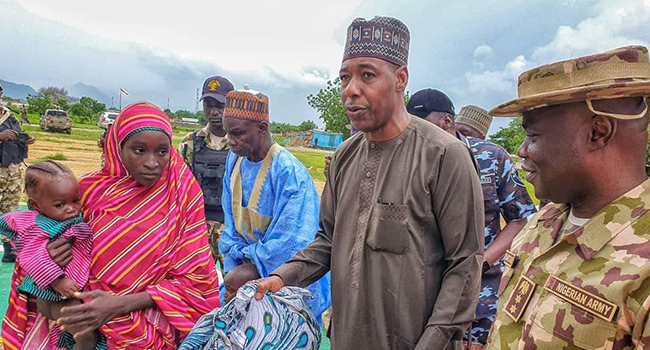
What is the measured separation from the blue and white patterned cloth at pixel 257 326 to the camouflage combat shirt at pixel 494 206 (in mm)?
1605

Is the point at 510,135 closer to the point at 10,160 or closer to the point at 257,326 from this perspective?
the point at 10,160

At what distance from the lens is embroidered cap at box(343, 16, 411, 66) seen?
2021 mm

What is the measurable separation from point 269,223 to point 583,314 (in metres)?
2.20

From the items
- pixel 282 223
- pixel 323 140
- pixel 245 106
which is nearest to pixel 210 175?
pixel 245 106

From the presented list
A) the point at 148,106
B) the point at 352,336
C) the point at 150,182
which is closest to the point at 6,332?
the point at 150,182

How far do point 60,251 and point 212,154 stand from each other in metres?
2.71

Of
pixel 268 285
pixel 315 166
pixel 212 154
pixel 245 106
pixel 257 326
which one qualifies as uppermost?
pixel 245 106

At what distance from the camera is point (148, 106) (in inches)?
92.4

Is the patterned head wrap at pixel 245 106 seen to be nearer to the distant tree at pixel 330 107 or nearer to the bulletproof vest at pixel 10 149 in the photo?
the bulletproof vest at pixel 10 149

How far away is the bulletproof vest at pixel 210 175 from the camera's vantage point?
4.64 meters

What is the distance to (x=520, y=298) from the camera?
56.8 inches

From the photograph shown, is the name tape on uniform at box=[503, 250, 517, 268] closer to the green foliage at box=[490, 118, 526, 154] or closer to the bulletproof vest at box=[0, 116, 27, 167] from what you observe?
the bulletproof vest at box=[0, 116, 27, 167]

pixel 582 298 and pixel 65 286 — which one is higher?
pixel 582 298

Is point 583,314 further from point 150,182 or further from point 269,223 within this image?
point 269,223
